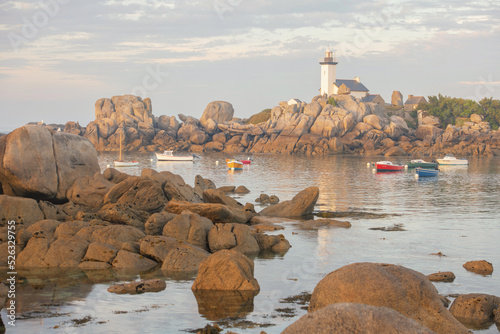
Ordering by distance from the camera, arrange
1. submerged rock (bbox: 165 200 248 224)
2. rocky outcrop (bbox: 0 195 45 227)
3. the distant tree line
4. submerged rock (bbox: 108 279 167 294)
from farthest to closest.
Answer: the distant tree line, submerged rock (bbox: 165 200 248 224), rocky outcrop (bbox: 0 195 45 227), submerged rock (bbox: 108 279 167 294)

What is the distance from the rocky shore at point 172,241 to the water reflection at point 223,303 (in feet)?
0.19

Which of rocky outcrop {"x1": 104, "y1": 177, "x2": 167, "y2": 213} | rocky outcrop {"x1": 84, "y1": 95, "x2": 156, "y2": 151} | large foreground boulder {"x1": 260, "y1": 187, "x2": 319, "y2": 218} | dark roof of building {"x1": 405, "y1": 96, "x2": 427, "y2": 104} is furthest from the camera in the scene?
dark roof of building {"x1": 405, "y1": 96, "x2": 427, "y2": 104}

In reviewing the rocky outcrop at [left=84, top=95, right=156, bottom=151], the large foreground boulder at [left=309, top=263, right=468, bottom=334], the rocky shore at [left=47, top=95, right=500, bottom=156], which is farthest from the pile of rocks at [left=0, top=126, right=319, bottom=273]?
the rocky outcrop at [left=84, top=95, right=156, bottom=151]

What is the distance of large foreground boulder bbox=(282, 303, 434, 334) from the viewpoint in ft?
18.9

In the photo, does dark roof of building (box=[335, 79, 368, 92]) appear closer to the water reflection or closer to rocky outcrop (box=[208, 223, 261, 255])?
rocky outcrop (box=[208, 223, 261, 255])

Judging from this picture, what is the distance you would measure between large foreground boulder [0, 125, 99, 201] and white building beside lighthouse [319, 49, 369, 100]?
126512 millimetres

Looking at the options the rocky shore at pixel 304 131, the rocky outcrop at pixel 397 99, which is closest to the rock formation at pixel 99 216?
the rocky shore at pixel 304 131

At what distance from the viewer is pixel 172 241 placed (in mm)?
21438

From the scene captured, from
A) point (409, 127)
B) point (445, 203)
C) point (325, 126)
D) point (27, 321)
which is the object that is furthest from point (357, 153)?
point (27, 321)

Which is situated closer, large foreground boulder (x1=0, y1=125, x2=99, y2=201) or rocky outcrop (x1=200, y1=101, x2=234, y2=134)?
large foreground boulder (x1=0, y1=125, x2=99, y2=201)

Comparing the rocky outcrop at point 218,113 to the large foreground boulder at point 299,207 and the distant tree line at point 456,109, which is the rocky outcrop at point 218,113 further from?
the large foreground boulder at point 299,207

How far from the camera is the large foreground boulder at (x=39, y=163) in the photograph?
26.9 m

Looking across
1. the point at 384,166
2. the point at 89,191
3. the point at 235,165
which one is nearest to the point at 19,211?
the point at 89,191

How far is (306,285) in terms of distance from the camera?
17938 millimetres
